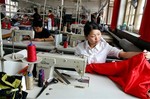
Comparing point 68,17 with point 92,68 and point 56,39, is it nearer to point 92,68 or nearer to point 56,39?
point 56,39

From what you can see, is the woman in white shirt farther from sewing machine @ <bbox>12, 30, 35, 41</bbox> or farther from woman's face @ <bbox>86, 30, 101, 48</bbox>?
sewing machine @ <bbox>12, 30, 35, 41</bbox>

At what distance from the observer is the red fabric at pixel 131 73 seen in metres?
1.18

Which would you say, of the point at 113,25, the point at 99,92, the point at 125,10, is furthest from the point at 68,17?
the point at 99,92

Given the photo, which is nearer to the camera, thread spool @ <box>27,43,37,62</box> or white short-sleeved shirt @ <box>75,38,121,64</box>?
thread spool @ <box>27,43,37,62</box>

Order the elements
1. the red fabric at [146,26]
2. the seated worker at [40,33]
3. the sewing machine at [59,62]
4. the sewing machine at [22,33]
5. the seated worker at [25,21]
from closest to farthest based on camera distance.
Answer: the sewing machine at [59,62]
the red fabric at [146,26]
the sewing machine at [22,33]
the seated worker at [40,33]
the seated worker at [25,21]

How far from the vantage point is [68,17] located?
600cm

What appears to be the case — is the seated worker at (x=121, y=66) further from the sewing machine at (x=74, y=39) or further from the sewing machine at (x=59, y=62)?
the sewing machine at (x=74, y=39)

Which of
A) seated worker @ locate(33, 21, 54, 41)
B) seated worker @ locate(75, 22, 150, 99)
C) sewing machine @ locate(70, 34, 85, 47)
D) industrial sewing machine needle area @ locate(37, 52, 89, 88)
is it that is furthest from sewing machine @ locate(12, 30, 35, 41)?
industrial sewing machine needle area @ locate(37, 52, 89, 88)

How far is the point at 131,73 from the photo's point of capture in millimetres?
1274

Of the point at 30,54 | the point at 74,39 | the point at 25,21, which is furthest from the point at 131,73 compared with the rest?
the point at 25,21

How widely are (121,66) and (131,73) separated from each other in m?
0.16

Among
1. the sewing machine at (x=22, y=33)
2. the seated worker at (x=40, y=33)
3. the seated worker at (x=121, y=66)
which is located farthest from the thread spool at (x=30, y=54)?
the seated worker at (x=40, y=33)

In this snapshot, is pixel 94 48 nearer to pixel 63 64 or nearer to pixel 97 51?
pixel 97 51

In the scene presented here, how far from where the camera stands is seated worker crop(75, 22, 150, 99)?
1.20m
